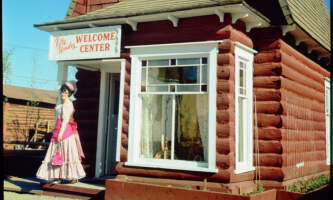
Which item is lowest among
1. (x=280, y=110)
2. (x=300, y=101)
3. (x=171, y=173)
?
(x=171, y=173)

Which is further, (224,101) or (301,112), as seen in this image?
(301,112)

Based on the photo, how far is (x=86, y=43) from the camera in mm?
8453

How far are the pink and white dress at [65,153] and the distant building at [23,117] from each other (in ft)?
48.5

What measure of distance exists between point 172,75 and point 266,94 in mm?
2196

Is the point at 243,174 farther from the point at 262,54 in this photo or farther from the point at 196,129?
the point at 262,54

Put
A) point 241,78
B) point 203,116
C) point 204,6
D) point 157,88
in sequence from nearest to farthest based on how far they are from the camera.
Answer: point 204,6, point 203,116, point 157,88, point 241,78

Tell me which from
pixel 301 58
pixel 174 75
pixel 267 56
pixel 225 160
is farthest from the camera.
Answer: pixel 301 58

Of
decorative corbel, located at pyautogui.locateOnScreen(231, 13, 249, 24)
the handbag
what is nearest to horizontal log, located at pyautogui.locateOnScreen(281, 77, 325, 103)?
decorative corbel, located at pyautogui.locateOnScreen(231, 13, 249, 24)

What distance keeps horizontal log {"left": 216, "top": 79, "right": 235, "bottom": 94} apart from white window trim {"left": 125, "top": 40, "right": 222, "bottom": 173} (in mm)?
81

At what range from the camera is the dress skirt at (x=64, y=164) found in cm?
810

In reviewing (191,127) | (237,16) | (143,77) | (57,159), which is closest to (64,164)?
(57,159)

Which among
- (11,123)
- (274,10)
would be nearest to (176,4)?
(274,10)

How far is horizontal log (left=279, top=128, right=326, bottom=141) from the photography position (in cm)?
816

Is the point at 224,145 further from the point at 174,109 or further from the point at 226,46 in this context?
the point at 226,46
